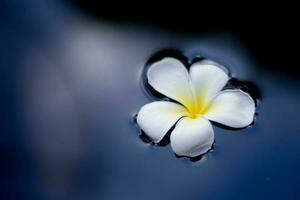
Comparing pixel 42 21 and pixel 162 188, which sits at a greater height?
pixel 42 21

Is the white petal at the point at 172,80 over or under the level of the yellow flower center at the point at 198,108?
over

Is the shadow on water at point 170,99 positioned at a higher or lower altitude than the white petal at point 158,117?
higher

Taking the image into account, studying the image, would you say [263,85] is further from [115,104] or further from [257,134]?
[115,104]

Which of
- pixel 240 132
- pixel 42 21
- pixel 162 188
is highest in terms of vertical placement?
pixel 42 21

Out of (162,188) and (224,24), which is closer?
(162,188)

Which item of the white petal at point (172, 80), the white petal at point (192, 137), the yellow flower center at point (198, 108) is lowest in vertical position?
the white petal at point (192, 137)

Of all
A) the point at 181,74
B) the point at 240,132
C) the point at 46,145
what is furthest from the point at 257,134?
the point at 46,145
